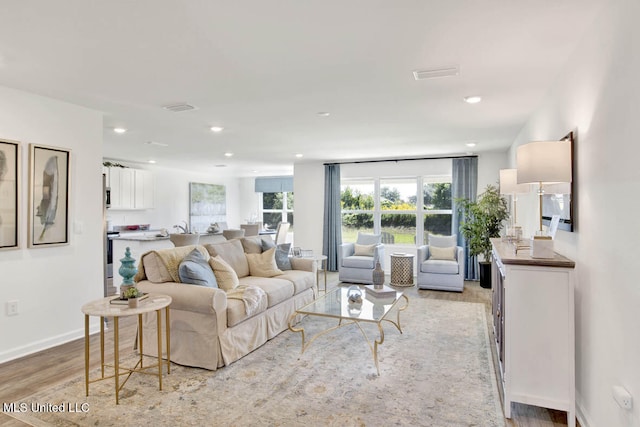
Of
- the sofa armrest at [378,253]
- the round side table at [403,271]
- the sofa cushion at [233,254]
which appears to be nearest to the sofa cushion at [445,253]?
the round side table at [403,271]

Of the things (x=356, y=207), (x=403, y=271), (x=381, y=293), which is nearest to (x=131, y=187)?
(x=356, y=207)

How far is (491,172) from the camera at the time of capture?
6.81m

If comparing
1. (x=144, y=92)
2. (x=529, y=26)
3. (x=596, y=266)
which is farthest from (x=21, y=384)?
(x=529, y=26)

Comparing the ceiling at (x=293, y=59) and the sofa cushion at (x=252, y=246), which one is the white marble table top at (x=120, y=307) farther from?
the sofa cushion at (x=252, y=246)

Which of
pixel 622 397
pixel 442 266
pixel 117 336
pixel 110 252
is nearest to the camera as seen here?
pixel 622 397

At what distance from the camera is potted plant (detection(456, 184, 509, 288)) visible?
6.12 metres

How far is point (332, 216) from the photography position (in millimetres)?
7938

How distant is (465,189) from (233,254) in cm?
455

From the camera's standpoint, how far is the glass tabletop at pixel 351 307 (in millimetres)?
3271

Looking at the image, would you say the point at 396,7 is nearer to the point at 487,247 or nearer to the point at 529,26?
the point at 529,26

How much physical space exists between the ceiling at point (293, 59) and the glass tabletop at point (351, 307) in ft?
6.35

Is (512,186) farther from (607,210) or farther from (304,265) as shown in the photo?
(304,265)

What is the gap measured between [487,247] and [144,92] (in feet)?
17.4

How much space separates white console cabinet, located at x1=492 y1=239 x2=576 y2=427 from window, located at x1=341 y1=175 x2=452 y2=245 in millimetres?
4990
